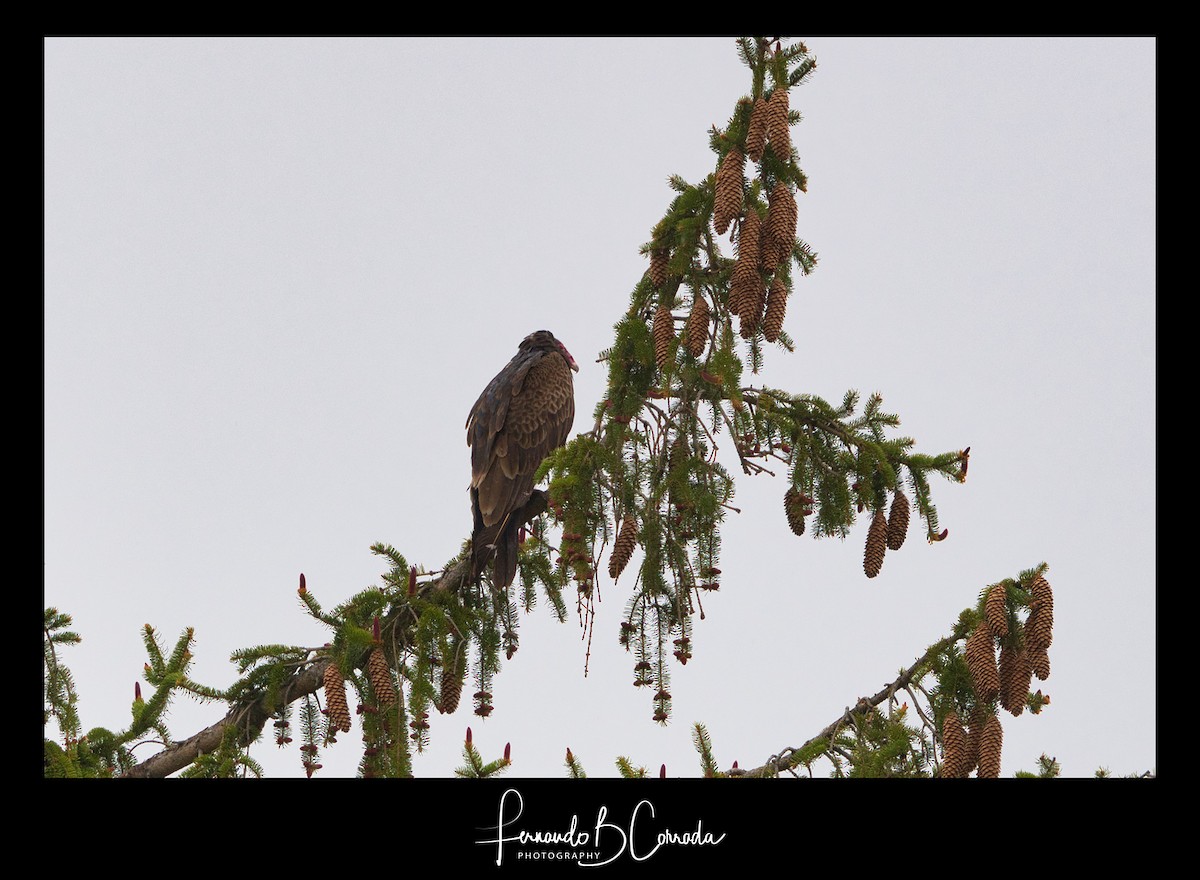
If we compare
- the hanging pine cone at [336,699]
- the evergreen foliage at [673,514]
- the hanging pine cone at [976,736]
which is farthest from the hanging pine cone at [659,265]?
the hanging pine cone at [976,736]

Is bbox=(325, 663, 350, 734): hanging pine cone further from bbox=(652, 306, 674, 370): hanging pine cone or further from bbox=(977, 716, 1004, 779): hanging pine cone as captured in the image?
bbox=(977, 716, 1004, 779): hanging pine cone

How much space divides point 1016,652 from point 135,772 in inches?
182

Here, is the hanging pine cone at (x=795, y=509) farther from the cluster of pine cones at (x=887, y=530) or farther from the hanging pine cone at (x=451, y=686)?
the hanging pine cone at (x=451, y=686)

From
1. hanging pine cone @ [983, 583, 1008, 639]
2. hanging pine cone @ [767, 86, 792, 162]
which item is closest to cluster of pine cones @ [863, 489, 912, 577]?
hanging pine cone @ [983, 583, 1008, 639]

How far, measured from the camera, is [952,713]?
228 inches

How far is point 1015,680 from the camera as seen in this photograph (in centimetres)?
565

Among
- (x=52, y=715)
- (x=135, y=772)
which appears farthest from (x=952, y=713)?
(x=52, y=715)

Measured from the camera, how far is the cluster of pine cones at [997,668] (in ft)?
18.4

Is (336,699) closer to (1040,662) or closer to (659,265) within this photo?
(659,265)

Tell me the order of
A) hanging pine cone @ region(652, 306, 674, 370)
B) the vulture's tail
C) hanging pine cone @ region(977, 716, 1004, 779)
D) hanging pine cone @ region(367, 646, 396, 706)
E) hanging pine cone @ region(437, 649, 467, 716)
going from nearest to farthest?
hanging pine cone @ region(977, 716, 1004, 779) < hanging pine cone @ region(367, 646, 396, 706) < hanging pine cone @ region(652, 306, 674, 370) < hanging pine cone @ region(437, 649, 467, 716) < the vulture's tail

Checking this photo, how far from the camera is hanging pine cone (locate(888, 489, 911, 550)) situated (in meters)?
6.76

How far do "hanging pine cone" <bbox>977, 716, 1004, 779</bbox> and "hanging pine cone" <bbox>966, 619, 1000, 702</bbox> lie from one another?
0.38 ft

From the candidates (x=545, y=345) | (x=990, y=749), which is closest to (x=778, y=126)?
(x=990, y=749)
